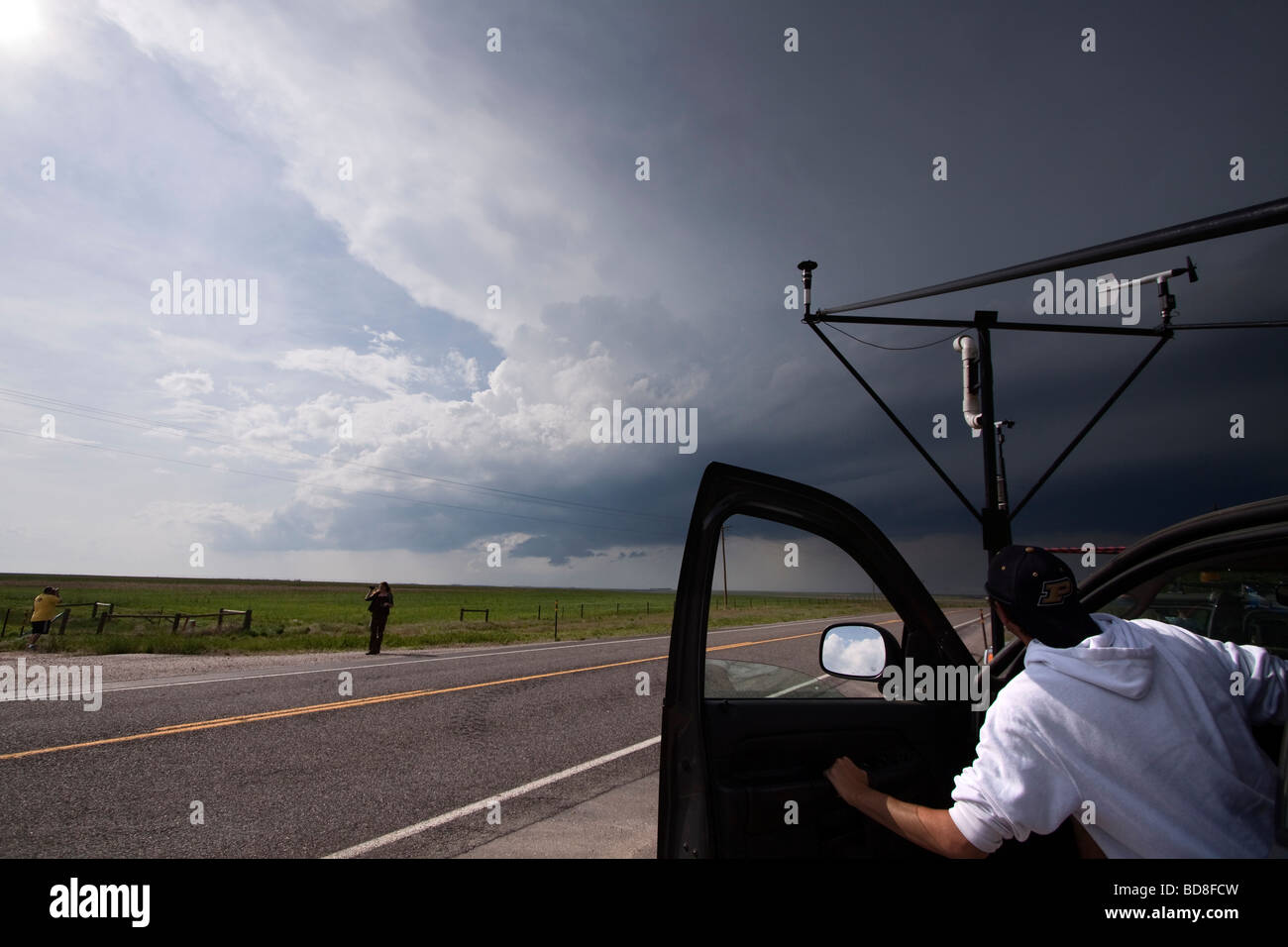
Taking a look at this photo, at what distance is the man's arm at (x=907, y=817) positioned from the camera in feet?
5.09

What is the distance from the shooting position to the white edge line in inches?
182

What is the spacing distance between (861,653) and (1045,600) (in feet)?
2.78

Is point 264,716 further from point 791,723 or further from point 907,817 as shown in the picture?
point 907,817

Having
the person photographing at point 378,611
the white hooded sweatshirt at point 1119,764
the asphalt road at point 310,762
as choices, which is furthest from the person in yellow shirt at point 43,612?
the white hooded sweatshirt at point 1119,764

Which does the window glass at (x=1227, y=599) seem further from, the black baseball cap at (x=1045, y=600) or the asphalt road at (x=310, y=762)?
the asphalt road at (x=310, y=762)

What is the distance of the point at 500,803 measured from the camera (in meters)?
5.74

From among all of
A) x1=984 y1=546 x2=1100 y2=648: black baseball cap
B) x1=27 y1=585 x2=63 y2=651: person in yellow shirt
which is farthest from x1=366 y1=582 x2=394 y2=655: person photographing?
x1=984 y1=546 x2=1100 y2=648: black baseball cap

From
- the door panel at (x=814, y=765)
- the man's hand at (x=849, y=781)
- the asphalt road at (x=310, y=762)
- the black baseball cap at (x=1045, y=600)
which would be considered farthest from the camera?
the asphalt road at (x=310, y=762)

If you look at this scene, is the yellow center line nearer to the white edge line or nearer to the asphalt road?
the asphalt road

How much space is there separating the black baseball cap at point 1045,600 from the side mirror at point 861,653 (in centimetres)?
69

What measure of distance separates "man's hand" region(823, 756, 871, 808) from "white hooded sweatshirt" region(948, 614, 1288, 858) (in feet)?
1.16
